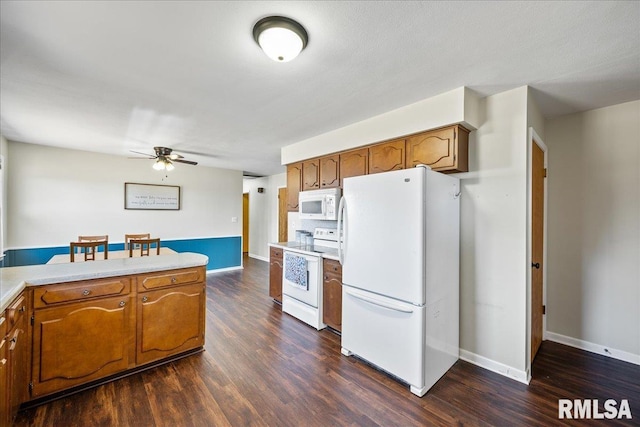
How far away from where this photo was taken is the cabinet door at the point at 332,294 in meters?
2.99

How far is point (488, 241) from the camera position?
2447 mm

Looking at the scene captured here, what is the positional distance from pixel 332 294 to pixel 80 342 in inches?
85.6


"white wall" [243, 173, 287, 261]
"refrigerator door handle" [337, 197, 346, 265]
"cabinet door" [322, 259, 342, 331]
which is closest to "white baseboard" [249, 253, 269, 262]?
"white wall" [243, 173, 287, 261]

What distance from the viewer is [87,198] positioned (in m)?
4.71

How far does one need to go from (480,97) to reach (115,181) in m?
5.81

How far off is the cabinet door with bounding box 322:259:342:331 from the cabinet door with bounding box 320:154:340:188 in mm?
1043

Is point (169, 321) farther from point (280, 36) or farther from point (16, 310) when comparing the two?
point (280, 36)

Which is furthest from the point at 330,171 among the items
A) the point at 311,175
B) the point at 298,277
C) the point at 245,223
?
the point at 245,223

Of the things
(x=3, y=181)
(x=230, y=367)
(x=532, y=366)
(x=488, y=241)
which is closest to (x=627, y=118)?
(x=488, y=241)

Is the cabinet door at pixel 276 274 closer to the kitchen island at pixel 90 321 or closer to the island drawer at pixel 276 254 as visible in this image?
the island drawer at pixel 276 254

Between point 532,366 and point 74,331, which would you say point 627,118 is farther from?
point 74,331

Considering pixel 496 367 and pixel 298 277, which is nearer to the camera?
pixel 496 367

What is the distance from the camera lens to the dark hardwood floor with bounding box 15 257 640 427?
5.92 ft

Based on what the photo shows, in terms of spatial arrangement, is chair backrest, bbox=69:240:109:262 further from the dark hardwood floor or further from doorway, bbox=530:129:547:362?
doorway, bbox=530:129:547:362
